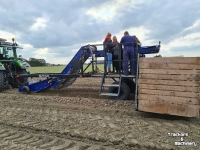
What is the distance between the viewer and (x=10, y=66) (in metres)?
10.2

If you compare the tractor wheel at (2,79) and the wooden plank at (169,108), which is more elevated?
the tractor wheel at (2,79)

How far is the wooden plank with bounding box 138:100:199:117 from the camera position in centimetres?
437

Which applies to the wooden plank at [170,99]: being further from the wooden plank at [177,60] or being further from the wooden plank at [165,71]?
the wooden plank at [177,60]

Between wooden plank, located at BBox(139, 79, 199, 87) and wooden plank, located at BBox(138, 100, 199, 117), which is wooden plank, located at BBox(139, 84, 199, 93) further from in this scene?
wooden plank, located at BBox(138, 100, 199, 117)

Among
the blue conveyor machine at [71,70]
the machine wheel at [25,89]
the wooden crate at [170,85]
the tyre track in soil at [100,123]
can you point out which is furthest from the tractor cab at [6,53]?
the wooden crate at [170,85]

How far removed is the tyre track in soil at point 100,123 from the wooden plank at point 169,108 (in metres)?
0.20

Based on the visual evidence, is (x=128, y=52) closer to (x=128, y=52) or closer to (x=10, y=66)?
(x=128, y=52)

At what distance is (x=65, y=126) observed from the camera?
4316 mm

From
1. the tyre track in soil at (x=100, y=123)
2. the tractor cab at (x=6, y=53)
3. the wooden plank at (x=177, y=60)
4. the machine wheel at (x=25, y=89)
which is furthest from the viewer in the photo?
the tractor cab at (x=6, y=53)

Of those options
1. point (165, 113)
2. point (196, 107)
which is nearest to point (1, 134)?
point (165, 113)

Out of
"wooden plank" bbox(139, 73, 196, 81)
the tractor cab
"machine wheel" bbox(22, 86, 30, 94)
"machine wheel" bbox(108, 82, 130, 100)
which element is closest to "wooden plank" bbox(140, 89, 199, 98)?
"wooden plank" bbox(139, 73, 196, 81)

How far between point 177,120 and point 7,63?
Answer: 28.8ft

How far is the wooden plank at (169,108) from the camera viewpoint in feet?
14.3

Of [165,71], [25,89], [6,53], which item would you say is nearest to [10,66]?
[6,53]
